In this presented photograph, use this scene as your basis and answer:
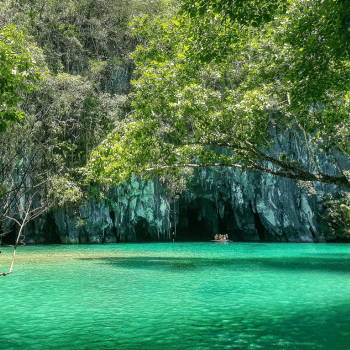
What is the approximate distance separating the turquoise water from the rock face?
14056 mm

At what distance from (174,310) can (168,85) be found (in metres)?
6.65

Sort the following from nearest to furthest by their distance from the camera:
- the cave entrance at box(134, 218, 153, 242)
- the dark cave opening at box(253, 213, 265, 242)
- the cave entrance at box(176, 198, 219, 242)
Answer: the cave entrance at box(134, 218, 153, 242), the dark cave opening at box(253, 213, 265, 242), the cave entrance at box(176, 198, 219, 242)

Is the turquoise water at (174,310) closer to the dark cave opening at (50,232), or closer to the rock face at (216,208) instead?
the rock face at (216,208)

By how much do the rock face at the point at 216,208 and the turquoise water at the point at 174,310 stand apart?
553 inches

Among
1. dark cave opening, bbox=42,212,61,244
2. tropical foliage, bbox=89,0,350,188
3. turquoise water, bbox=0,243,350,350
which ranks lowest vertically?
turquoise water, bbox=0,243,350,350

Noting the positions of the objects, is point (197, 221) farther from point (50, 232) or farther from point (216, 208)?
point (50, 232)

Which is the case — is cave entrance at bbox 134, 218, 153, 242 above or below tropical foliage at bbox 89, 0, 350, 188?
below

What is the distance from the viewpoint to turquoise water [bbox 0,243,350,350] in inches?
173

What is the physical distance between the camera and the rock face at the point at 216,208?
24.2 metres

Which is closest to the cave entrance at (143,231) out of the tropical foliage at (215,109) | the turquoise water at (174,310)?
the tropical foliage at (215,109)

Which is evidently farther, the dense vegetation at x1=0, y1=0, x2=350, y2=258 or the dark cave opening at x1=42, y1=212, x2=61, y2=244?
the dark cave opening at x1=42, y1=212, x2=61, y2=244

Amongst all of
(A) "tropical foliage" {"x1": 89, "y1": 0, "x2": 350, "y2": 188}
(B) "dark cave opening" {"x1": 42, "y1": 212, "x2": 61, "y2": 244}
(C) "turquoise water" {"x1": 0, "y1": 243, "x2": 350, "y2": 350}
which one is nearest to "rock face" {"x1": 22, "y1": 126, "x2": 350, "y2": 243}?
(B) "dark cave opening" {"x1": 42, "y1": 212, "x2": 61, "y2": 244}

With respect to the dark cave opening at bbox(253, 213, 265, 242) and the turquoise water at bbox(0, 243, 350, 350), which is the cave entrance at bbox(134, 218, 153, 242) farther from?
the turquoise water at bbox(0, 243, 350, 350)

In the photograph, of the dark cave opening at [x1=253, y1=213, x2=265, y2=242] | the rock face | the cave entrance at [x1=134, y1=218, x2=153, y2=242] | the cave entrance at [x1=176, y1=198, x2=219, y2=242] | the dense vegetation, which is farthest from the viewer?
the cave entrance at [x1=176, y1=198, x2=219, y2=242]
